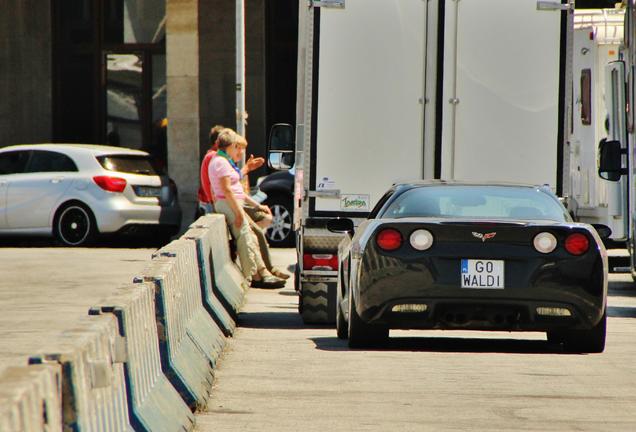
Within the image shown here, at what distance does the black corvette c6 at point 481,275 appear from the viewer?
34.0 feet

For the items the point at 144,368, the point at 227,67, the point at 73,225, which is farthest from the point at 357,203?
the point at 227,67

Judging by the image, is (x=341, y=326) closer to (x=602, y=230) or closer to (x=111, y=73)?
(x=602, y=230)

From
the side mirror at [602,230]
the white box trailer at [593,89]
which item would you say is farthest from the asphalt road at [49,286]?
the white box trailer at [593,89]

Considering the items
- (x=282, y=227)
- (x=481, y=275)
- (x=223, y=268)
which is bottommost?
(x=282, y=227)

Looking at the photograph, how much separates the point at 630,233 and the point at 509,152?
3127mm

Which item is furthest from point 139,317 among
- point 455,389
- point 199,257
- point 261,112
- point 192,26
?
point 261,112

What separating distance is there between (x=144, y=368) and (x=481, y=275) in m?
4.13

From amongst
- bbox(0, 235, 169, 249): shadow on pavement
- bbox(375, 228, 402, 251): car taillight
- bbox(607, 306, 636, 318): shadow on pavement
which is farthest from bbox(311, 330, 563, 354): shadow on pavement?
bbox(0, 235, 169, 249): shadow on pavement

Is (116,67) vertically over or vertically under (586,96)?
over

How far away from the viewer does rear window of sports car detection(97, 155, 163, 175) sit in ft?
80.5

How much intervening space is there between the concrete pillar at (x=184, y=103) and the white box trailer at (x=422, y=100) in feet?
54.5

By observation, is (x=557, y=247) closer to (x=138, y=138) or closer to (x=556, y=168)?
(x=556, y=168)

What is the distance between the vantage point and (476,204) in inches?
433

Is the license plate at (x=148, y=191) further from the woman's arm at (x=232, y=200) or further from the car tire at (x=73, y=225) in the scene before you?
the woman's arm at (x=232, y=200)
